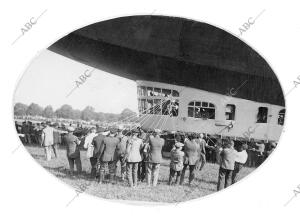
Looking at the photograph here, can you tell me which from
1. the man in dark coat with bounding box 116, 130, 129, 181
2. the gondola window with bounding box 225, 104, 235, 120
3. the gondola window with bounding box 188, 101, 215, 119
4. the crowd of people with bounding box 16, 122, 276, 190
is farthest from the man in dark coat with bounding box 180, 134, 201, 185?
the man in dark coat with bounding box 116, 130, 129, 181

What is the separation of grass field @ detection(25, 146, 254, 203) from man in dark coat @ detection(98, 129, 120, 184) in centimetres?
8

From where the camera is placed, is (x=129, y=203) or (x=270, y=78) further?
(x=129, y=203)

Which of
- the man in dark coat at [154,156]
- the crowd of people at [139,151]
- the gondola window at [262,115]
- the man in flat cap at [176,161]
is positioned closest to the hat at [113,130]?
the crowd of people at [139,151]

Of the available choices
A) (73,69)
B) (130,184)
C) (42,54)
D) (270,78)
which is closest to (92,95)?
(73,69)

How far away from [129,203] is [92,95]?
3.12ft

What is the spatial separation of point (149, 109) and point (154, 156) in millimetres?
400

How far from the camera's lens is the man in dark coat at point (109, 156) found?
3.94 m

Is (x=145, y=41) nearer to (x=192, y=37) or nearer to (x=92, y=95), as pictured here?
(x=192, y=37)

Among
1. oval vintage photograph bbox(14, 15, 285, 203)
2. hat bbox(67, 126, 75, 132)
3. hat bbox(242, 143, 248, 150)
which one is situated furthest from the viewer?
hat bbox(67, 126, 75, 132)

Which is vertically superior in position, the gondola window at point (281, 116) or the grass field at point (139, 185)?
the gondola window at point (281, 116)

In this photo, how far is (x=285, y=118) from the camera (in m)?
3.72

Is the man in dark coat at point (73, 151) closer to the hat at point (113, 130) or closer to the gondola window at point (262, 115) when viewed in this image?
the hat at point (113, 130)

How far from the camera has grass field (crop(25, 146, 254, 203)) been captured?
3.89 meters

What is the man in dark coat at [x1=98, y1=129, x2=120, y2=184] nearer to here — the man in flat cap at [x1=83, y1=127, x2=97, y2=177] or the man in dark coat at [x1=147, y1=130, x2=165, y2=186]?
the man in flat cap at [x1=83, y1=127, x2=97, y2=177]
